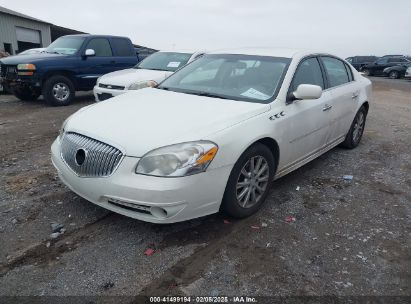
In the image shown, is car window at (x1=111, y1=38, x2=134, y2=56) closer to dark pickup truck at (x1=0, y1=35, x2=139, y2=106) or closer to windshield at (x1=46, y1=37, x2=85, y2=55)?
dark pickup truck at (x1=0, y1=35, x2=139, y2=106)

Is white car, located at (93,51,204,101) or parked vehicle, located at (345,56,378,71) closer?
white car, located at (93,51,204,101)

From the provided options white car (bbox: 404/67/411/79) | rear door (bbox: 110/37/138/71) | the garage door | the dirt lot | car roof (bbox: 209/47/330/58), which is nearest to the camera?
the dirt lot

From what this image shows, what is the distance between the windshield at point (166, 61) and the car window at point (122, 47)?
5.33 feet

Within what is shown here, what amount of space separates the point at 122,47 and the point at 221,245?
8.86 m

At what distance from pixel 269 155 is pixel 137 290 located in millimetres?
1796

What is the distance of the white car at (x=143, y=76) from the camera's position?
7930mm

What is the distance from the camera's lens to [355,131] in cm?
591

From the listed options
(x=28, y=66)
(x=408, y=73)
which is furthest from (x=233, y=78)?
(x=408, y=73)

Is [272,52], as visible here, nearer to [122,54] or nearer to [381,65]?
[122,54]

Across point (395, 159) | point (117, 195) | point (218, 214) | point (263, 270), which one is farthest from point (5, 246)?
point (395, 159)

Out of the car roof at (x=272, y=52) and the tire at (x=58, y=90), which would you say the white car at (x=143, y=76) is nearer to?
the tire at (x=58, y=90)

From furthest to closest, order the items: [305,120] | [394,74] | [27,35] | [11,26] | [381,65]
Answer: [381,65] < [394,74] < [27,35] < [11,26] < [305,120]

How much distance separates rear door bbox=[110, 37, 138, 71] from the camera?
34.1 feet

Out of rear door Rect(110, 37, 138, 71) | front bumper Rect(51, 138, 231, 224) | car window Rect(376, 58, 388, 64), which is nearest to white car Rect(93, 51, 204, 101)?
rear door Rect(110, 37, 138, 71)
